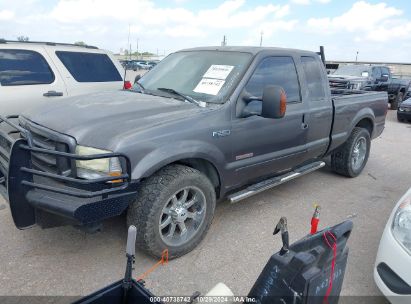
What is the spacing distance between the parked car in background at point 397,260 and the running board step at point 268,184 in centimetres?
136

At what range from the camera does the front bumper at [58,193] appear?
246cm

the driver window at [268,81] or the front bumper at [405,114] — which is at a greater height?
the driver window at [268,81]

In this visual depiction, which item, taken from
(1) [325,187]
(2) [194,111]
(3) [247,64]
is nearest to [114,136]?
(2) [194,111]

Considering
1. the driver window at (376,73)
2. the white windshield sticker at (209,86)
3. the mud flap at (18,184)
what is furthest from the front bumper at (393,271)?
the driver window at (376,73)

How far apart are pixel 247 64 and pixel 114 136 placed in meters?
1.61

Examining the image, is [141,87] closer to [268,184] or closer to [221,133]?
[221,133]

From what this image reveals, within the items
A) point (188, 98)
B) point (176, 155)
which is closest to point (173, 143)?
point (176, 155)

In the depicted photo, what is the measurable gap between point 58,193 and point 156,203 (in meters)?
0.71

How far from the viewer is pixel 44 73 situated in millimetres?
5207

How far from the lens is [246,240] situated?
3.53 metres

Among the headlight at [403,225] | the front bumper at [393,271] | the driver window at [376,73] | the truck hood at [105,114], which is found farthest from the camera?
the driver window at [376,73]

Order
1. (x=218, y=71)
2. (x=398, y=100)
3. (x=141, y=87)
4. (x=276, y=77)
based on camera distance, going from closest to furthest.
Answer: (x=218, y=71) → (x=276, y=77) → (x=141, y=87) → (x=398, y=100)

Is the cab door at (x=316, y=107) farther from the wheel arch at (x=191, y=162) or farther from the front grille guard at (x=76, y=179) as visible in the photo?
the front grille guard at (x=76, y=179)

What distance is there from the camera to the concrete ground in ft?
9.20
